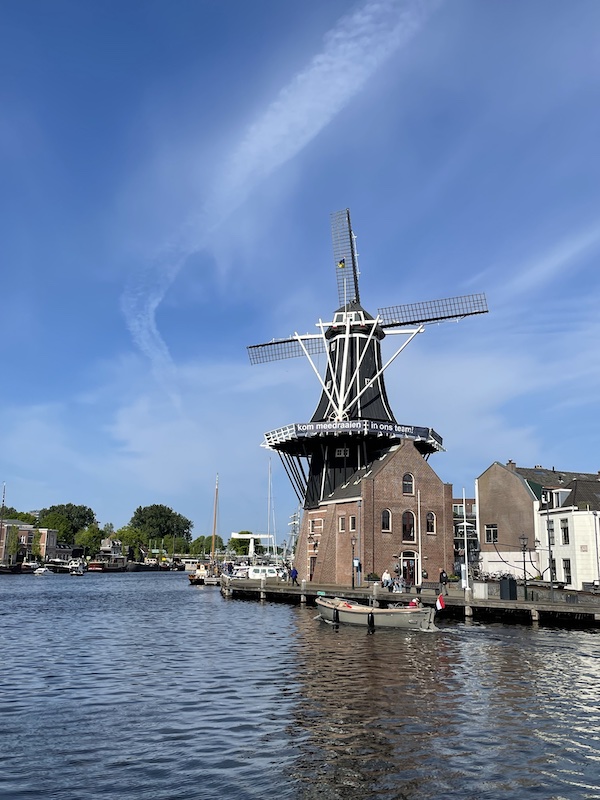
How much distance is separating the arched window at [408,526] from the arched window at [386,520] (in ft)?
5.27

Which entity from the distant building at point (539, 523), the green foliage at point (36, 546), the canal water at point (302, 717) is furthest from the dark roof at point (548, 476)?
the green foliage at point (36, 546)

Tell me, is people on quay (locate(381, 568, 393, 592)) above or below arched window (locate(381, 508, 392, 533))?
below

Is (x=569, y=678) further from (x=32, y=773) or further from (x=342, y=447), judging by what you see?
(x=342, y=447)

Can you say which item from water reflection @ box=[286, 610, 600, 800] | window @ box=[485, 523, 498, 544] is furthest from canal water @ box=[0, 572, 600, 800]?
window @ box=[485, 523, 498, 544]

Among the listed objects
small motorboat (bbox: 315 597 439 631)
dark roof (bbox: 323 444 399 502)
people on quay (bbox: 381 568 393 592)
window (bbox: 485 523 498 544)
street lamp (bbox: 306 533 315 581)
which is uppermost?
dark roof (bbox: 323 444 399 502)

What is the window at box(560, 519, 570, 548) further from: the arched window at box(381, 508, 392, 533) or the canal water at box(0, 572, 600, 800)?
the canal water at box(0, 572, 600, 800)

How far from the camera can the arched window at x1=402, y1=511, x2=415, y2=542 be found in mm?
65938

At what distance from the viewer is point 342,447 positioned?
7256 centimetres

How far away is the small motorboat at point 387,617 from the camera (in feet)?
136

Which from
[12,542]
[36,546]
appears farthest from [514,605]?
[36,546]

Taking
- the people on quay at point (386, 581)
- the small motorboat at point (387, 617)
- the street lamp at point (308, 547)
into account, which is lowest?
the small motorboat at point (387, 617)

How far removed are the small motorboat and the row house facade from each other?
59.8ft

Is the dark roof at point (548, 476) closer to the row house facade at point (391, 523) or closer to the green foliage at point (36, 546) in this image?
the row house facade at point (391, 523)

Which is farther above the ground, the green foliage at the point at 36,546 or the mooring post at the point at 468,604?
the green foliage at the point at 36,546
